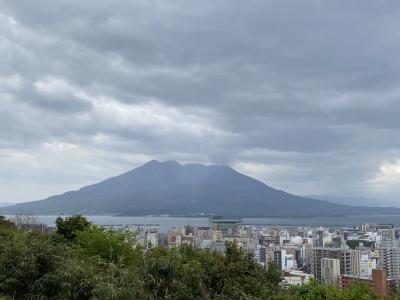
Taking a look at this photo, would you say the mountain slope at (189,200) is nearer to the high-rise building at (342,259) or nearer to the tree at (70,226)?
the high-rise building at (342,259)

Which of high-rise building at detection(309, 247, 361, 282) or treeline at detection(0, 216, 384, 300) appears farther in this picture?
high-rise building at detection(309, 247, 361, 282)

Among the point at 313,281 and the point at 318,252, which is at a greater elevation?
the point at 313,281

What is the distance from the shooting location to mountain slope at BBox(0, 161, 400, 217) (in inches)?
5625

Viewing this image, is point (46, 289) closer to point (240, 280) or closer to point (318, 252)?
point (240, 280)

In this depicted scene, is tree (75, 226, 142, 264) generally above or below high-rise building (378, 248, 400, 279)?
above

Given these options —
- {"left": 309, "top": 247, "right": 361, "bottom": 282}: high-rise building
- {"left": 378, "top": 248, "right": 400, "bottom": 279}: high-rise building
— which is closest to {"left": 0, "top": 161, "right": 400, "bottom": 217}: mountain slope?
{"left": 309, "top": 247, "right": 361, "bottom": 282}: high-rise building

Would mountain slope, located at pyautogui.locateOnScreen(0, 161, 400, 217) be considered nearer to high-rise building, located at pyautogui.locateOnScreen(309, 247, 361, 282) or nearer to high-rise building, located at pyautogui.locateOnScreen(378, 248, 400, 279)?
high-rise building, located at pyautogui.locateOnScreen(309, 247, 361, 282)

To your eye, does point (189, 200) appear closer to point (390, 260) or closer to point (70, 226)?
point (390, 260)

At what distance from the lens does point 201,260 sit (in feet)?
28.1

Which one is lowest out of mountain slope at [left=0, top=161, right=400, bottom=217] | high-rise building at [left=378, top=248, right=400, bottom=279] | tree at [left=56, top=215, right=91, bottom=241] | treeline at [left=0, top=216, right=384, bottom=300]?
high-rise building at [left=378, top=248, right=400, bottom=279]

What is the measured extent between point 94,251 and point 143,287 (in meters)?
5.42

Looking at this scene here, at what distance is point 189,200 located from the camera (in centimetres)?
16575

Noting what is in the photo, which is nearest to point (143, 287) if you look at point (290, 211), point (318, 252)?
point (318, 252)

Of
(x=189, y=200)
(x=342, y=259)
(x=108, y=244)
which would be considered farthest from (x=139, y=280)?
(x=189, y=200)
